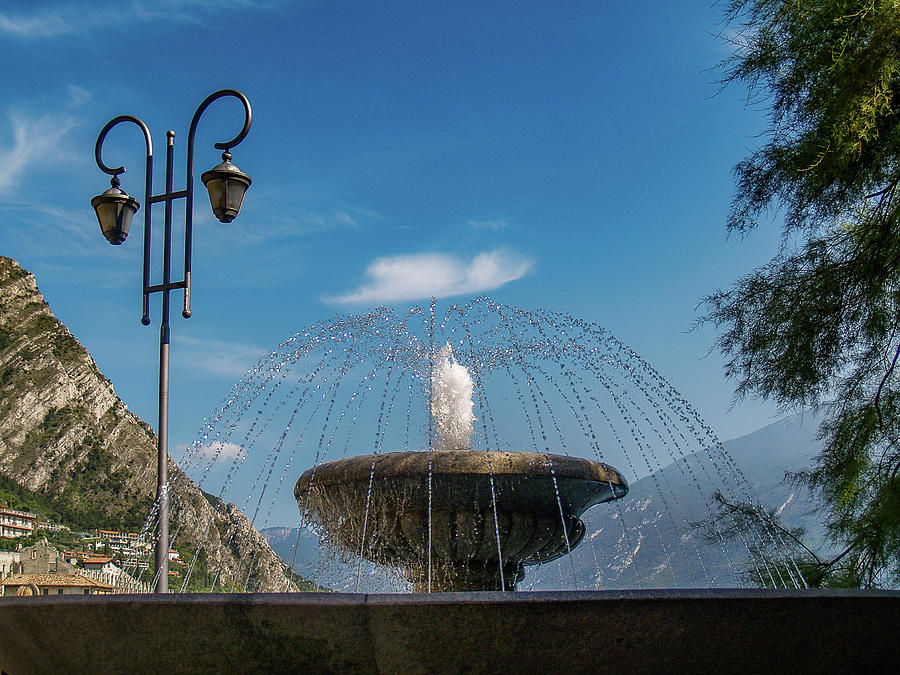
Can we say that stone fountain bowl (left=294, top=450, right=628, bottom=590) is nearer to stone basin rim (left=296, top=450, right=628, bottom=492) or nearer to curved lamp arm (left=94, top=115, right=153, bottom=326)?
stone basin rim (left=296, top=450, right=628, bottom=492)

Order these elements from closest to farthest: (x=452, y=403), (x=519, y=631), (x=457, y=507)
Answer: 1. (x=519, y=631)
2. (x=457, y=507)
3. (x=452, y=403)

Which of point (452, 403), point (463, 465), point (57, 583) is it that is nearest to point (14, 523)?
point (57, 583)

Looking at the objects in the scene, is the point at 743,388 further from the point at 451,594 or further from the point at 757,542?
the point at 451,594

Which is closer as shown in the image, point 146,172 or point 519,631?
point 519,631

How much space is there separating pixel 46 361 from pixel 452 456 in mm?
108310

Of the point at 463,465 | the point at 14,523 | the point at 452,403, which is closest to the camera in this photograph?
the point at 463,465

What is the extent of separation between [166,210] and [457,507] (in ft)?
11.1

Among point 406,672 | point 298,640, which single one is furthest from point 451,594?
point 298,640

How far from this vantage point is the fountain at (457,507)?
6047 mm

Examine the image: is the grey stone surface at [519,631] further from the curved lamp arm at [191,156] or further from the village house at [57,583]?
the village house at [57,583]

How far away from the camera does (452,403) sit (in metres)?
9.73

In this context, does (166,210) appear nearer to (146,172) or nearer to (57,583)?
(146,172)

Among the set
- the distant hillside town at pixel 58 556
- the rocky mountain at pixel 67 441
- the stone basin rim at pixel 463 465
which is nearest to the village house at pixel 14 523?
the distant hillside town at pixel 58 556

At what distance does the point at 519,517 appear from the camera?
21.6ft
